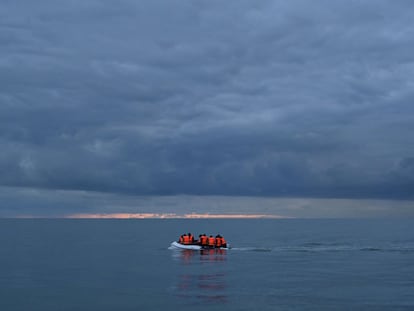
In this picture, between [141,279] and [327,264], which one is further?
[327,264]

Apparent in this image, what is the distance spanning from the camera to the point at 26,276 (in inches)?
2376

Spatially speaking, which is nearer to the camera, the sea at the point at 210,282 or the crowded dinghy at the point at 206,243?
the sea at the point at 210,282

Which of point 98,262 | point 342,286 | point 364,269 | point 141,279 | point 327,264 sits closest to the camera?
point 342,286

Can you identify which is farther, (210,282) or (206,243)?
(206,243)

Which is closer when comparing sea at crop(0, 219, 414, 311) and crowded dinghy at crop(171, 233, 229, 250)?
sea at crop(0, 219, 414, 311)

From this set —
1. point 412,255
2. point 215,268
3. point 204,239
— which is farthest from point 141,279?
point 412,255

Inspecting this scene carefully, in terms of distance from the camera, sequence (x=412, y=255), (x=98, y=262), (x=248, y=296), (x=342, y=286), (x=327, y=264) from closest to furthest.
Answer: (x=248, y=296) < (x=342, y=286) < (x=327, y=264) < (x=98, y=262) < (x=412, y=255)

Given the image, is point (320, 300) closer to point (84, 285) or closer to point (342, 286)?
point (342, 286)

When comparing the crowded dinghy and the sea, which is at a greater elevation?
the crowded dinghy

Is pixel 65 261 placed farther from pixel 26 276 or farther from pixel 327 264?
pixel 327 264

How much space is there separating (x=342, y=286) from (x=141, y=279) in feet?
64.8

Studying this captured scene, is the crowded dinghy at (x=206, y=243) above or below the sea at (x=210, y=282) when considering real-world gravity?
above

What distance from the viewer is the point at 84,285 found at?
5325 cm

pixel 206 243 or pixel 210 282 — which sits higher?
pixel 206 243
